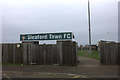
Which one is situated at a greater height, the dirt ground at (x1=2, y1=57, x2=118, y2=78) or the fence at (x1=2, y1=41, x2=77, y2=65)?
the fence at (x1=2, y1=41, x2=77, y2=65)

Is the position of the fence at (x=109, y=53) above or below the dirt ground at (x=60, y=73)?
above

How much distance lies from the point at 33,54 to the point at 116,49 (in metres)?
7.44

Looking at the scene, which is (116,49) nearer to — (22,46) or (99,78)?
(99,78)

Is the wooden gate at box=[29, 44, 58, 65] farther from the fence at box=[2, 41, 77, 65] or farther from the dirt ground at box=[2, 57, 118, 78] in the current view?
the dirt ground at box=[2, 57, 118, 78]

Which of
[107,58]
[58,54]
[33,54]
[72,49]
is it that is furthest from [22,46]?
[107,58]

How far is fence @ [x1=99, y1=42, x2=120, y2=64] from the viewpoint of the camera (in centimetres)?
1459

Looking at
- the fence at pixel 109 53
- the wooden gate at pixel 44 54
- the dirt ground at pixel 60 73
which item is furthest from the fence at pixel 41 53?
the fence at pixel 109 53

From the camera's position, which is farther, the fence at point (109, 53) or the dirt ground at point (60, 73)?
the fence at point (109, 53)

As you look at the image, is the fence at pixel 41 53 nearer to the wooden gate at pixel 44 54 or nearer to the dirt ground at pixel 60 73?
the wooden gate at pixel 44 54

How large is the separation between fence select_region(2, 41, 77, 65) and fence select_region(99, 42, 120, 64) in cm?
246

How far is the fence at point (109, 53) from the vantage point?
1459 centimetres

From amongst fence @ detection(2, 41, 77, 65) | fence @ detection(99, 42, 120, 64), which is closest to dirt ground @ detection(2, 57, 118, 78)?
fence @ detection(2, 41, 77, 65)

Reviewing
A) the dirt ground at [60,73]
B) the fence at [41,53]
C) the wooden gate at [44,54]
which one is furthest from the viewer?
the wooden gate at [44,54]

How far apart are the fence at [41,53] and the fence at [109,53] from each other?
2.46 metres
